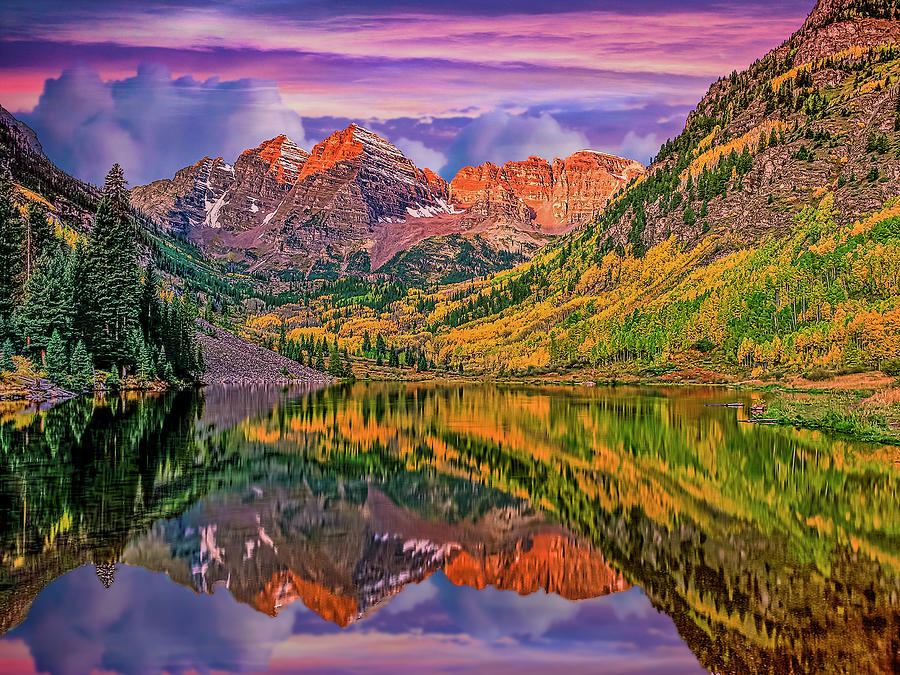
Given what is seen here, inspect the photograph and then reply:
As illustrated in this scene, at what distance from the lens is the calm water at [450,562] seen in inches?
715

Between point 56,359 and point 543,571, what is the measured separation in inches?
4436

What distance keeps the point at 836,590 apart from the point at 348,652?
13335 millimetres

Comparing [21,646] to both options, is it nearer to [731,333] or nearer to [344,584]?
[344,584]

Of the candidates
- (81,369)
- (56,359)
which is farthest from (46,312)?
(81,369)

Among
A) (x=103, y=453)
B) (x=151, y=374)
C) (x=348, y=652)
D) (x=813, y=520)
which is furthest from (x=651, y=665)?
(x=151, y=374)

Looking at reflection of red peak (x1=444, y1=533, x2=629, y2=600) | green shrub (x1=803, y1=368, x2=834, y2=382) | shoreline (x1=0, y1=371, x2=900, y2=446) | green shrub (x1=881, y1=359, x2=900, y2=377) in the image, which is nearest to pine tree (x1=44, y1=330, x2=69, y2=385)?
shoreline (x1=0, y1=371, x2=900, y2=446)

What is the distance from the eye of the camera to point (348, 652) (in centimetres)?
1855

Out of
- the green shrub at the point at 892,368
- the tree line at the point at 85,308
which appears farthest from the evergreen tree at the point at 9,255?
the green shrub at the point at 892,368

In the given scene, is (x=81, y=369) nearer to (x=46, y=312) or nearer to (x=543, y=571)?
(x=46, y=312)

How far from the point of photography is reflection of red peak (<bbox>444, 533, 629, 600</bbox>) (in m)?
23.7

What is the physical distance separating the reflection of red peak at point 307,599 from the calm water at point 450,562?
0.28 ft

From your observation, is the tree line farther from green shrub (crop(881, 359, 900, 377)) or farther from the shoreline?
green shrub (crop(881, 359, 900, 377))

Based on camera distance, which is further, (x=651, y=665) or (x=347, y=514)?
(x=347, y=514)

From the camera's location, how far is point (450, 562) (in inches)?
1065
